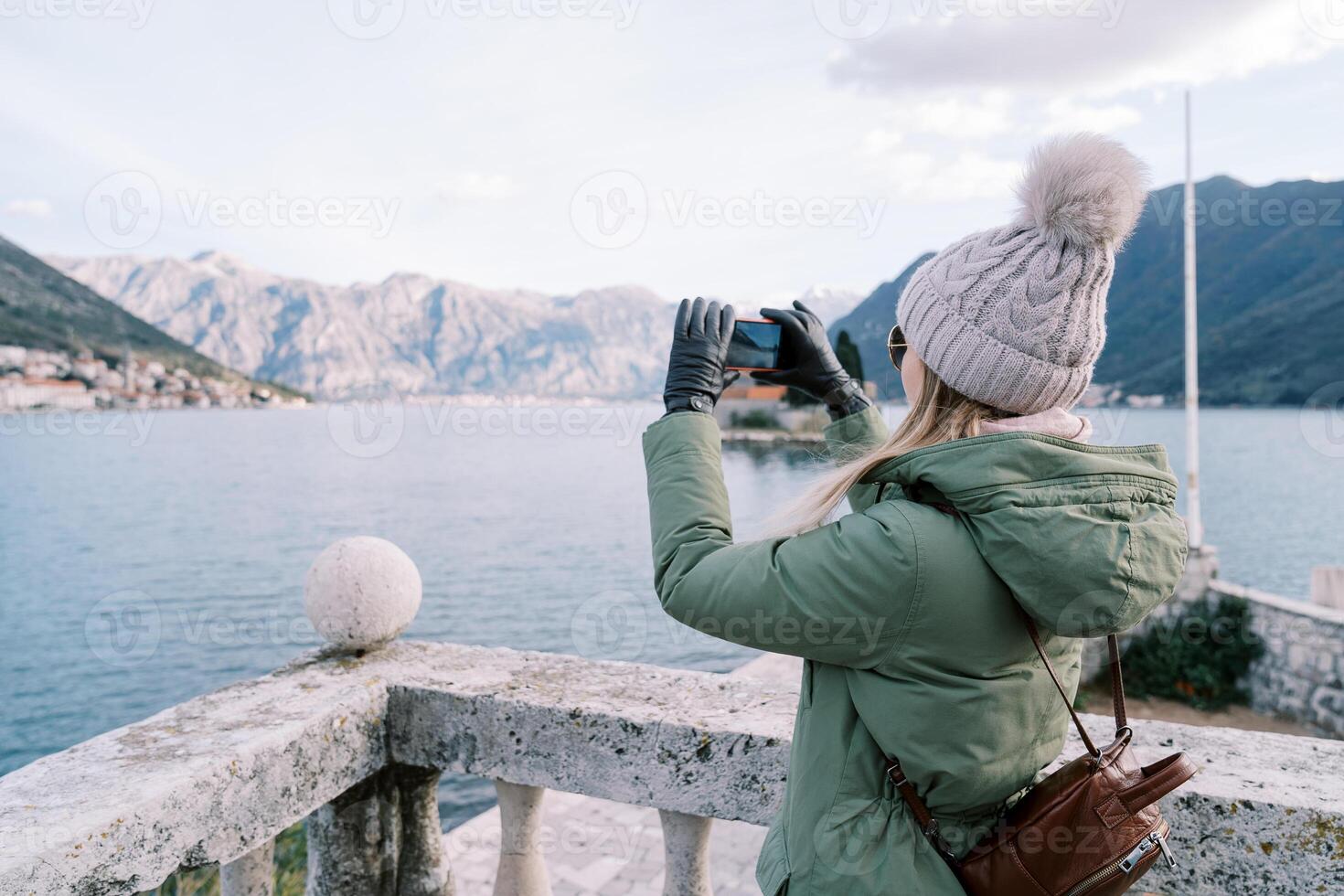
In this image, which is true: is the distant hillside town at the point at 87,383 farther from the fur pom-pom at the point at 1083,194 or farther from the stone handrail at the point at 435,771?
the fur pom-pom at the point at 1083,194

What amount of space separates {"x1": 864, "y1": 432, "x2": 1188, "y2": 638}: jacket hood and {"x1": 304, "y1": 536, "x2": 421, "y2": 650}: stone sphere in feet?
7.04

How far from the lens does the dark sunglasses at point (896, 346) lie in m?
1.66

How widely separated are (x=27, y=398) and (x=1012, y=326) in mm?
138118

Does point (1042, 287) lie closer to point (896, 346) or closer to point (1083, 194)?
point (1083, 194)

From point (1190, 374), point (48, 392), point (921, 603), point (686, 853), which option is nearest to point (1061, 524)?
point (921, 603)

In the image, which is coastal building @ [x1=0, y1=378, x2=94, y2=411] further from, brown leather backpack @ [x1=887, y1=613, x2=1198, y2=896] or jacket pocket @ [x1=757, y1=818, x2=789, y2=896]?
brown leather backpack @ [x1=887, y1=613, x2=1198, y2=896]

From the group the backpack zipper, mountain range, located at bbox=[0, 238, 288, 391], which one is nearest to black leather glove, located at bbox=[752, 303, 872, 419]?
the backpack zipper

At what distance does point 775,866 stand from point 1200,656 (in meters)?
21.1

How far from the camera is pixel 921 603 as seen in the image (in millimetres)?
1260

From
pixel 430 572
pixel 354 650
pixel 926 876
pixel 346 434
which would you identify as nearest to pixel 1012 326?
pixel 926 876

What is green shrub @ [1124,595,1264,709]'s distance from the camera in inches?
714

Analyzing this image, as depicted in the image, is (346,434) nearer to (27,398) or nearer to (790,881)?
(27,398)

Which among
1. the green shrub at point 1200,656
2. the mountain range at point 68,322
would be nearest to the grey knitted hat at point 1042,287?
the green shrub at point 1200,656

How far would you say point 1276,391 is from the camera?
110 m
